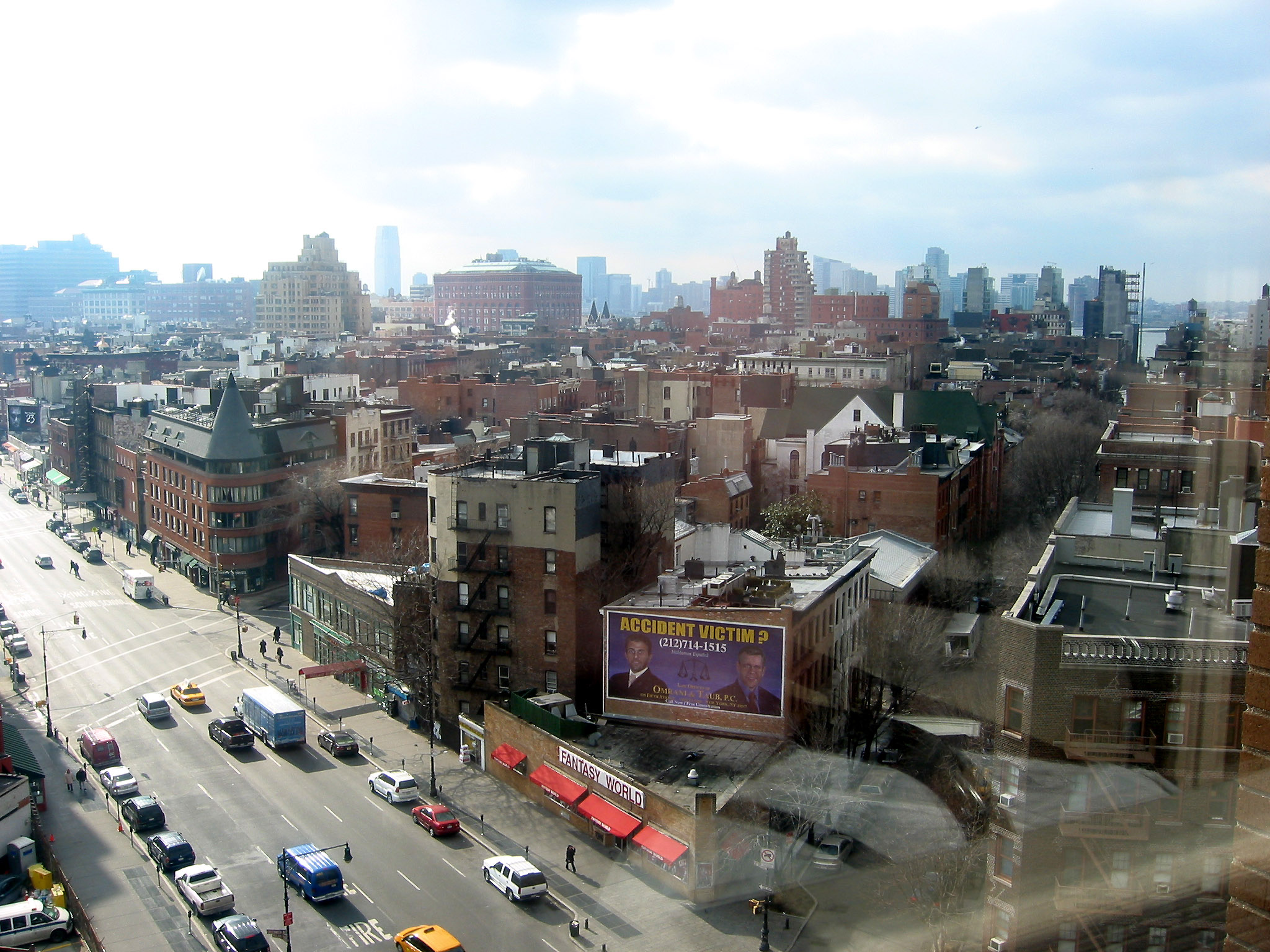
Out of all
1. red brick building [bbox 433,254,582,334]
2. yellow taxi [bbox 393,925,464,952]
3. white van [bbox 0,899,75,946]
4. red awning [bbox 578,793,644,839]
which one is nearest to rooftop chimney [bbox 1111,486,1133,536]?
red awning [bbox 578,793,644,839]

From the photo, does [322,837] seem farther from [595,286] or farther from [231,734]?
[595,286]

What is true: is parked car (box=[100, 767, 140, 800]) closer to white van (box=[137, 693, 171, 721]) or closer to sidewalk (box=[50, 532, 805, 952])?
sidewalk (box=[50, 532, 805, 952])

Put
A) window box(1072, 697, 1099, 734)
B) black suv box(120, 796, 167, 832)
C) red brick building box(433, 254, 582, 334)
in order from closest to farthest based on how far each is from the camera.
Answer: window box(1072, 697, 1099, 734), black suv box(120, 796, 167, 832), red brick building box(433, 254, 582, 334)

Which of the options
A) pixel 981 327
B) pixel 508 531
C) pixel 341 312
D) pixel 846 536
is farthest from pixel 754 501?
pixel 341 312

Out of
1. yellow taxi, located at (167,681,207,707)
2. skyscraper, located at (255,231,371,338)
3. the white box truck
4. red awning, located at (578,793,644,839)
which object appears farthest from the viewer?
skyscraper, located at (255,231,371,338)

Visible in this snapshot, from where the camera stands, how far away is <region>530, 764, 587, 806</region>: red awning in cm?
1694

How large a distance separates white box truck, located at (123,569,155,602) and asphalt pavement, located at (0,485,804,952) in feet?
19.1

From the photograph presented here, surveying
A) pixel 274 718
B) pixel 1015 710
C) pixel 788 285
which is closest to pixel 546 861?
pixel 274 718

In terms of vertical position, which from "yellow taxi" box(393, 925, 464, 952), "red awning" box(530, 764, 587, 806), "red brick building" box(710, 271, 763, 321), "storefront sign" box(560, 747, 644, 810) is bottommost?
"yellow taxi" box(393, 925, 464, 952)

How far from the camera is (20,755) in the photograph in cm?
1861

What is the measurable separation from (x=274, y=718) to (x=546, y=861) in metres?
6.92

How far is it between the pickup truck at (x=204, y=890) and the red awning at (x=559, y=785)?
488 cm

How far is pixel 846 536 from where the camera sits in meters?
28.4

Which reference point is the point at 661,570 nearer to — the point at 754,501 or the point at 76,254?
the point at 754,501
